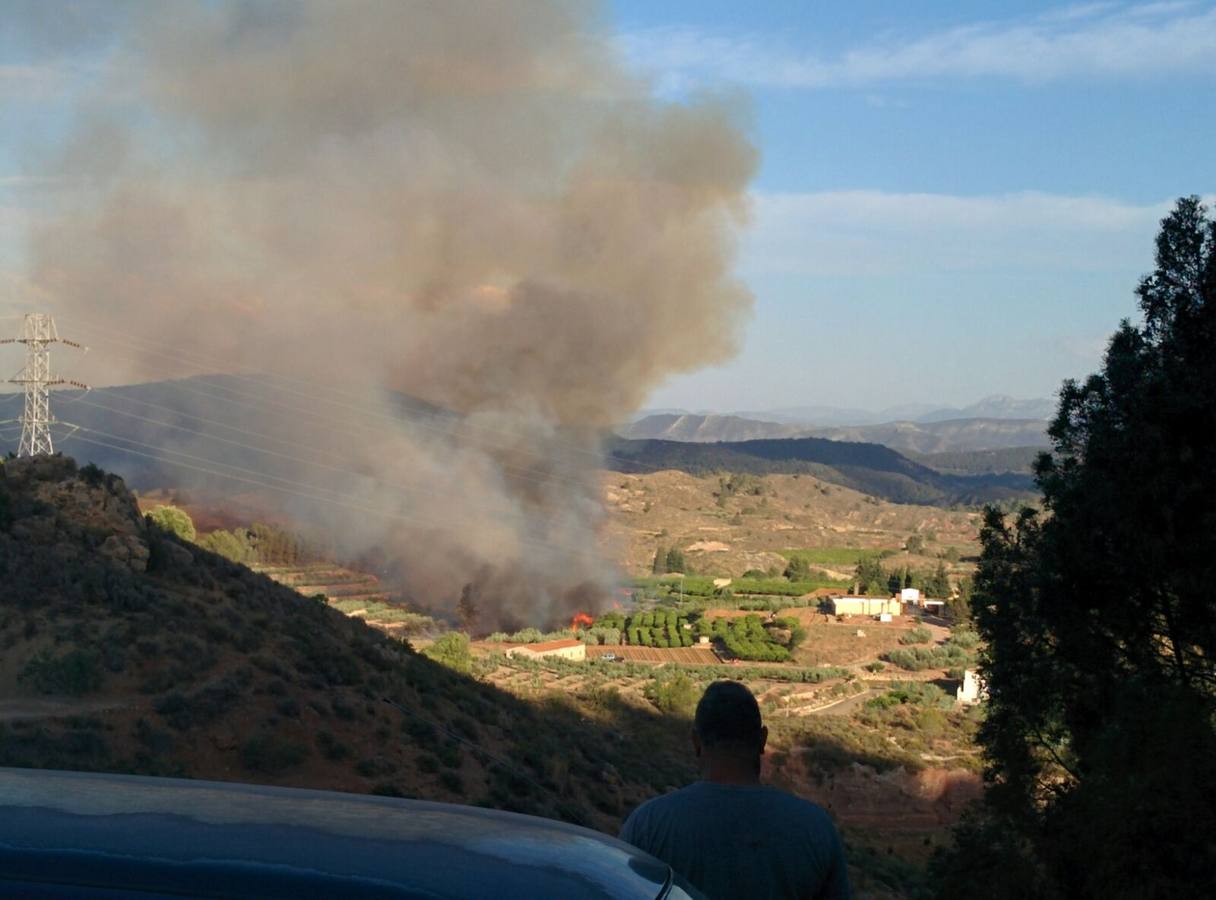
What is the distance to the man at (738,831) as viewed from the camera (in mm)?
3631

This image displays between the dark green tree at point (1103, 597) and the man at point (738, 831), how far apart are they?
22.4ft

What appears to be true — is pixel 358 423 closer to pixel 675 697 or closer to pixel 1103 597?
pixel 675 697

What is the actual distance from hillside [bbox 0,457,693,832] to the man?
1063 cm

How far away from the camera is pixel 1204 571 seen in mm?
11453

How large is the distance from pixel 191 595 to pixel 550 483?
40607mm

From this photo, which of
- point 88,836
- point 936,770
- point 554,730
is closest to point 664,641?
point 936,770

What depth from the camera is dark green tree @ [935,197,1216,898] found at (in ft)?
35.6

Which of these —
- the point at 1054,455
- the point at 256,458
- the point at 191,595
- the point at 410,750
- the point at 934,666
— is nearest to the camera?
the point at 1054,455

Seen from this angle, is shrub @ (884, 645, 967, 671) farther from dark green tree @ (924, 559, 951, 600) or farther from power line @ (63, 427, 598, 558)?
dark green tree @ (924, 559, 951, 600)

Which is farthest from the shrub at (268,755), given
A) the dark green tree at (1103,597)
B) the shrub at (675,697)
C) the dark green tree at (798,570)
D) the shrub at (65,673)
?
the dark green tree at (798,570)

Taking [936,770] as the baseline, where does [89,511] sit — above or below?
above

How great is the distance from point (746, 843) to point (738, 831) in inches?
1.7

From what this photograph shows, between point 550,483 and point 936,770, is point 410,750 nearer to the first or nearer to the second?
point 936,770

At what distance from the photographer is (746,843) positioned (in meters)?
3.66
